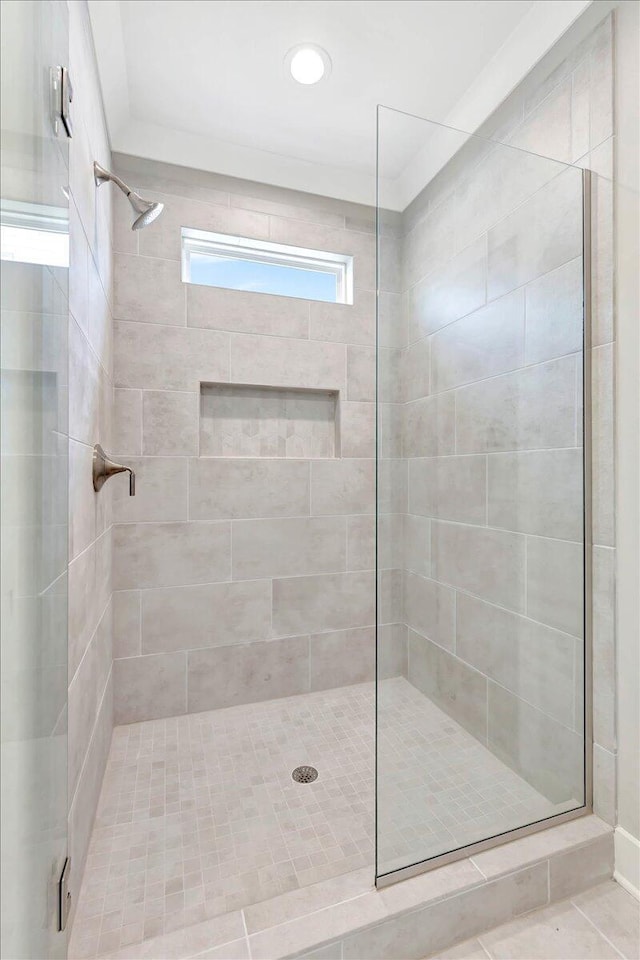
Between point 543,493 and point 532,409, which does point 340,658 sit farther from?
point 532,409

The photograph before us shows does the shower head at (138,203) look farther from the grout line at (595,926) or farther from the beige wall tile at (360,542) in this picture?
the grout line at (595,926)

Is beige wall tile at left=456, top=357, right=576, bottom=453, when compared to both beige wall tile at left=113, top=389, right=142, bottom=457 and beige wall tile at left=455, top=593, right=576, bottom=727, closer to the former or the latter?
beige wall tile at left=455, top=593, right=576, bottom=727

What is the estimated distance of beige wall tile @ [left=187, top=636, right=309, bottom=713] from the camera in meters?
2.05

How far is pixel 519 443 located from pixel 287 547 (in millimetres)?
1220

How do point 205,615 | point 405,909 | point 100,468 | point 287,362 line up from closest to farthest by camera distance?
point 405,909, point 100,468, point 205,615, point 287,362

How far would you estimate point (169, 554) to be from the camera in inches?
79.6

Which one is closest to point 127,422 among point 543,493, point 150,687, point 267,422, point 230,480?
point 230,480

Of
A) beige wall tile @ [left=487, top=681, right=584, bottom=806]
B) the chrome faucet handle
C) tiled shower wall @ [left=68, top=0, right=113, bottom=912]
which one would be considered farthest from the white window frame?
beige wall tile @ [left=487, top=681, right=584, bottom=806]

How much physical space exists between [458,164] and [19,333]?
4.36 feet

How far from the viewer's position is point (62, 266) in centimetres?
74

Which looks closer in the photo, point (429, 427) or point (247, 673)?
point (429, 427)

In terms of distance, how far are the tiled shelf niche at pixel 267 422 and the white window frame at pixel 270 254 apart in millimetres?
489

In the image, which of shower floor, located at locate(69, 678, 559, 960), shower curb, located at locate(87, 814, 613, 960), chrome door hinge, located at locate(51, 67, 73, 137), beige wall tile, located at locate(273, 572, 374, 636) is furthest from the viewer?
beige wall tile, located at locate(273, 572, 374, 636)

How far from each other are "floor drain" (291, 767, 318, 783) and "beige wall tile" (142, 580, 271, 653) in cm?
64
